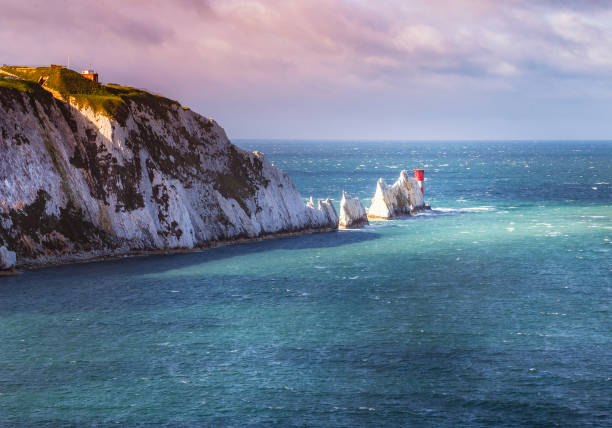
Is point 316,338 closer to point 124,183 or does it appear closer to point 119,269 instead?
point 119,269

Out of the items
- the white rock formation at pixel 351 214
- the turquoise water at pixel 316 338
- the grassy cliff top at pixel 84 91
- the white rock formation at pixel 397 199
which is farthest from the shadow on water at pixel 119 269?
the white rock formation at pixel 397 199

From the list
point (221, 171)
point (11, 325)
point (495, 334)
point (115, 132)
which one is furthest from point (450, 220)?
point (11, 325)

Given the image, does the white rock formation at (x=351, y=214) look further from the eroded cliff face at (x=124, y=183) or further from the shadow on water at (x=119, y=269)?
the shadow on water at (x=119, y=269)

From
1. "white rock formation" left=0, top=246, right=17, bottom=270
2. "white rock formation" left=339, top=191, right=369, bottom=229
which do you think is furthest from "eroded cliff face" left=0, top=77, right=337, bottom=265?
"white rock formation" left=339, top=191, right=369, bottom=229

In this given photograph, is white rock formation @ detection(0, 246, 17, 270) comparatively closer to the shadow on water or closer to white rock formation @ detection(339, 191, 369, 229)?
the shadow on water

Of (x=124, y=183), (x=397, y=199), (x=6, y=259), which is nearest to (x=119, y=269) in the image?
(x=6, y=259)

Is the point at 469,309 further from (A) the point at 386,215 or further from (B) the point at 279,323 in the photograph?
(A) the point at 386,215
